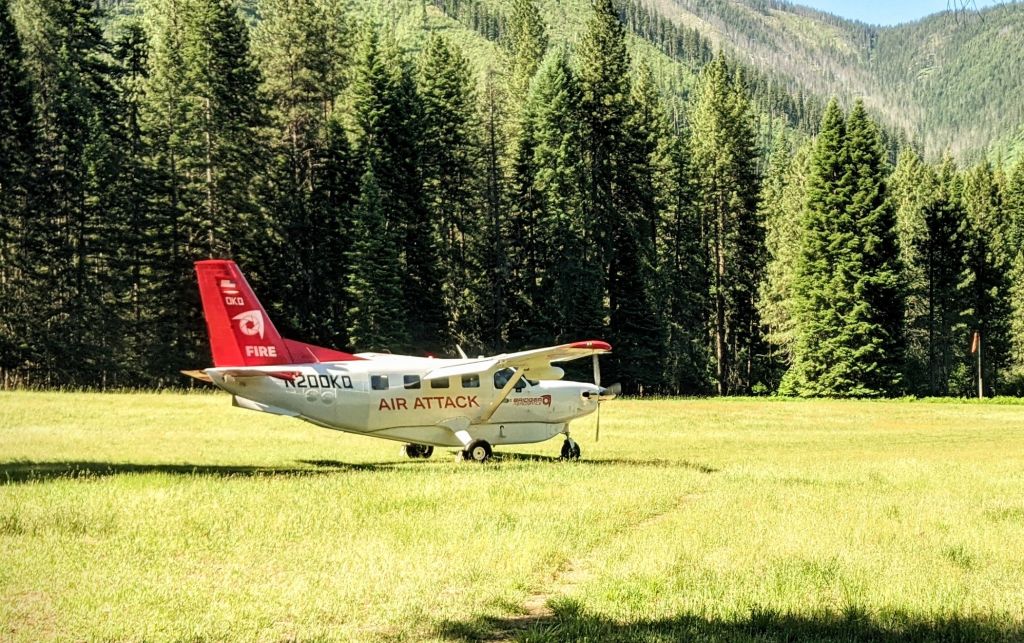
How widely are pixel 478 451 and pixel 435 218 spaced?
43.8m

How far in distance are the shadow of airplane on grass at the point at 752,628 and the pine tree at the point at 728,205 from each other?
6603cm

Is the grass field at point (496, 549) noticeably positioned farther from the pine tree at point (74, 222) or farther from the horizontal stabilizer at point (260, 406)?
the pine tree at point (74, 222)

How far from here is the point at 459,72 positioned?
69.5 meters

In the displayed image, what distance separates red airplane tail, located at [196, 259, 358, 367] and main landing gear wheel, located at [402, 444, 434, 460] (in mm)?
4264

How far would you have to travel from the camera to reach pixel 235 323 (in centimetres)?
2172

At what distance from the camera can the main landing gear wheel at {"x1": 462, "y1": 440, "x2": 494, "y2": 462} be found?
76.1ft

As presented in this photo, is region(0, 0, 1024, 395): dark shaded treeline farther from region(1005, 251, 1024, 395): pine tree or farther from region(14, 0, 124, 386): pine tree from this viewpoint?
→ region(1005, 251, 1024, 395): pine tree

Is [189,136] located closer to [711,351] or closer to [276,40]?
[276,40]

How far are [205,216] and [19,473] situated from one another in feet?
125

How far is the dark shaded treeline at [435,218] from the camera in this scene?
174 ft

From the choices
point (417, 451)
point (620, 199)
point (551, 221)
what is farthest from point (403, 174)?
point (417, 451)

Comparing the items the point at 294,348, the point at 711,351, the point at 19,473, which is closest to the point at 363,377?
the point at 294,348

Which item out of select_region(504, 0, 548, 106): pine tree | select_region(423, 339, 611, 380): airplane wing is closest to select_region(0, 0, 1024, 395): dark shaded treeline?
select_region(504, 0, 548, 106): pine tree

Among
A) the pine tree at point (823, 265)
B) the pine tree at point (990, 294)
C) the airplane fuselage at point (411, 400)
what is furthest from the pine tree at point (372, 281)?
the pine tree at point (990, 294)
